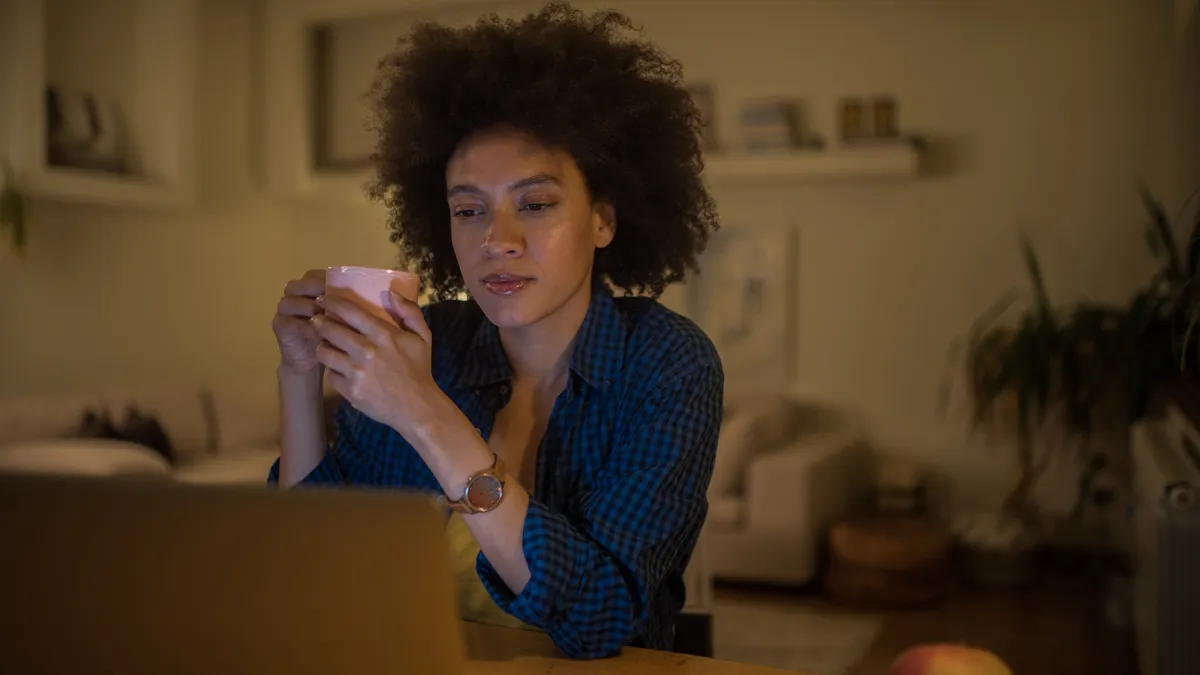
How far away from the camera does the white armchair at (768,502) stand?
3434 mm

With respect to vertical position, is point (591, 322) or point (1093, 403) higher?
point (591, 322)

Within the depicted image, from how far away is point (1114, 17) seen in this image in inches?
149

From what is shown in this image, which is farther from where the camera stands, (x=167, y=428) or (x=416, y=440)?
(x=167, y=428)

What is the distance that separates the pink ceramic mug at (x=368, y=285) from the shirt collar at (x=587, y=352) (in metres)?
0.32

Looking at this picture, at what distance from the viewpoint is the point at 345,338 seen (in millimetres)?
733

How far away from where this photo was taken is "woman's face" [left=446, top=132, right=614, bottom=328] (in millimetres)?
982

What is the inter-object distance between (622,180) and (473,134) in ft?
0.60

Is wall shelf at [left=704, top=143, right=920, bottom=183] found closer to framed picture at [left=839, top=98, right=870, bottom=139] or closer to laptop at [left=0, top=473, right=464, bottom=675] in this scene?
framed picture at [left=839, top=98, right=870, bottom=139]

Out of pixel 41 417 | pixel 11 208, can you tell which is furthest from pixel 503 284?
pixel 11 208

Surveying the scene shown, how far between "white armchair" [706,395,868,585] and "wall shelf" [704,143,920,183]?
1.06m

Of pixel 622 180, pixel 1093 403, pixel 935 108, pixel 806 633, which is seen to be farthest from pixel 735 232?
pixel 622 180

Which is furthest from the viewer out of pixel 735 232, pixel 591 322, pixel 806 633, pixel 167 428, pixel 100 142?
pixel 735 232

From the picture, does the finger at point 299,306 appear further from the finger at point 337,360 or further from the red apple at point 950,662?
the red apple at point 950,662

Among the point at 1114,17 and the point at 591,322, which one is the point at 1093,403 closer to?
the point at 1114,17
